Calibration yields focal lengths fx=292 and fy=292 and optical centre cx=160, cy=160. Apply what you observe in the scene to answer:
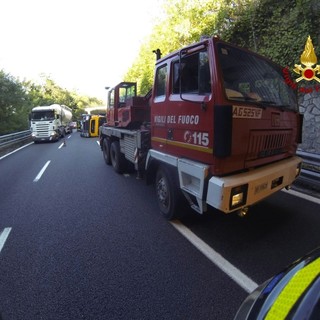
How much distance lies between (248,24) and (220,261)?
36.5 ft

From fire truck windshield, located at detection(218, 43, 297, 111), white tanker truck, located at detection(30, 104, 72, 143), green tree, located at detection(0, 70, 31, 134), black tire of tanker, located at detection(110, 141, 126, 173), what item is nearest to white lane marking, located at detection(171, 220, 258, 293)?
fire truck windshield, located at detection(218, 43, 297, 111)

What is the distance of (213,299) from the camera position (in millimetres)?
2764

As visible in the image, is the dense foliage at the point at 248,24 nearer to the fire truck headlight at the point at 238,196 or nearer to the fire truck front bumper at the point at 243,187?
the fire truck front bumper at the point at 243,187

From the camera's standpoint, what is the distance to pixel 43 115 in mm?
21766

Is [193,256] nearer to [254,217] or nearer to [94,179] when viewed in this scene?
[254,217]

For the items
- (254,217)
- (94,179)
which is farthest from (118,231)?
(94,179)

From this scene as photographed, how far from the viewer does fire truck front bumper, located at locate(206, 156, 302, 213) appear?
129 inches

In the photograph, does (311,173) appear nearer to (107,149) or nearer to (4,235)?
(4,235)

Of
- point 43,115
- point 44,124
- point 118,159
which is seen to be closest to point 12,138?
point 44,124

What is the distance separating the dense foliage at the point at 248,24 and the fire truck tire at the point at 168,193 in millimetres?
7101

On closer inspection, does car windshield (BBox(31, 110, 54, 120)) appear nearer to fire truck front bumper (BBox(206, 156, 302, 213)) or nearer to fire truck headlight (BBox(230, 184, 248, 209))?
fire truck front bumper (BBox(206, 156, 302, 213))

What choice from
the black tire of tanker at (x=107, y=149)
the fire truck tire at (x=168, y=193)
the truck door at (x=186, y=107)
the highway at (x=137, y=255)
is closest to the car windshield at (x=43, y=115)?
the black tire of tanker at (x=107, y=149)

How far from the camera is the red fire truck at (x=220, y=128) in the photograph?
11.1 feet

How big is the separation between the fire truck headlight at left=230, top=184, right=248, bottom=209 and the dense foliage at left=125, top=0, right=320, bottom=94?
7547 mm
